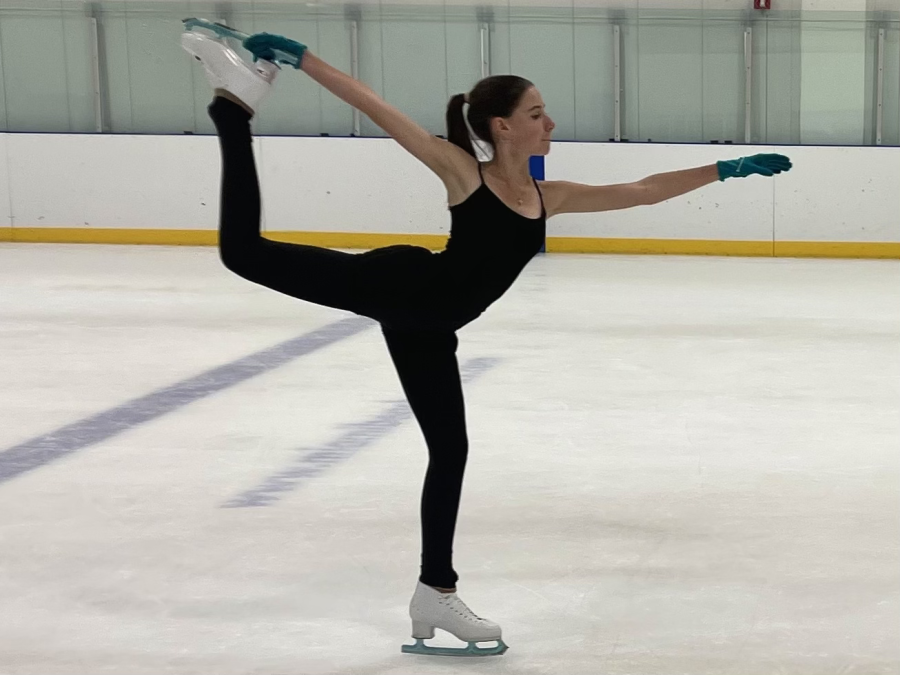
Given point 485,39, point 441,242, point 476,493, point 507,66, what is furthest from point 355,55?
point 476,493

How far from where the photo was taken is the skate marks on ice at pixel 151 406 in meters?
5.63

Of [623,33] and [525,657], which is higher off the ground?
[623,33]

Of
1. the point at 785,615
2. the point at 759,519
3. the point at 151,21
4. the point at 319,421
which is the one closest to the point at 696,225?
the point at 151,21

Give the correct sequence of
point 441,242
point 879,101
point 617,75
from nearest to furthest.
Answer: point 879,101, point 441,242, point 617,75

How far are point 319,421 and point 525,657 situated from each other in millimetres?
2946

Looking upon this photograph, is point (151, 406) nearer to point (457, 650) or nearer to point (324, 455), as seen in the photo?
point (324, 455)

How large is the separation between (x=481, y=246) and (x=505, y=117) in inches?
13.2

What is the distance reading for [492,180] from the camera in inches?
130

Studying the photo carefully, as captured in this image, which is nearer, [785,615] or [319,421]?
[785,615]

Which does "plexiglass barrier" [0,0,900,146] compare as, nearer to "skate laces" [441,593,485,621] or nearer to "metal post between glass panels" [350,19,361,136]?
"metal post between glass panels" [350,19,361,136]

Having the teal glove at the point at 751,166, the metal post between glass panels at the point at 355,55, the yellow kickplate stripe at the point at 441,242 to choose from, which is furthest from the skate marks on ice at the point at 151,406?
the metal post between glass panels at the point at 355,55

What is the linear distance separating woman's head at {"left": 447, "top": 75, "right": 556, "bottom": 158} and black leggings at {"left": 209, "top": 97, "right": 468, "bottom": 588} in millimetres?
319

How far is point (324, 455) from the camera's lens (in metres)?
5.63

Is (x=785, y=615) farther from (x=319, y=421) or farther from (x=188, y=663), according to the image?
(x=319, y=421)
